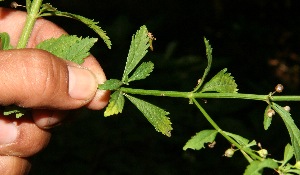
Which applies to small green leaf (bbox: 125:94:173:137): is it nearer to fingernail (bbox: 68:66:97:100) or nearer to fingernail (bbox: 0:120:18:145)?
fingernail (bbox: 68:66:97:100)

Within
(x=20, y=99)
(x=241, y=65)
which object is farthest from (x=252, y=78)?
(x=20, y=99)

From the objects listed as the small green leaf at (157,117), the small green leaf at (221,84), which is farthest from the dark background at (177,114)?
the small green leaf at (221,84)

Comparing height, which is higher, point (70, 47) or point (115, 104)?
point (70, 47)

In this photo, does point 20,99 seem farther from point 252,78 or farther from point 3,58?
point 252,78

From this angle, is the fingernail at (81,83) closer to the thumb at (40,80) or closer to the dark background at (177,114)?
the thumb at (40,80)

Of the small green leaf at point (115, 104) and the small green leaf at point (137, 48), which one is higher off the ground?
the small green leaf at point (137, 48)

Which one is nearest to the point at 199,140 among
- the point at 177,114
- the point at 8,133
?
the point at 8,133

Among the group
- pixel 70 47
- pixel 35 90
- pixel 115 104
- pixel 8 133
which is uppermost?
pixel 70 47

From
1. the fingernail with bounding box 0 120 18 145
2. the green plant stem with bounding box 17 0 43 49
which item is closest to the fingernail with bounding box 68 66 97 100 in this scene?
the green plant stem with bounding box 17 0 43 49

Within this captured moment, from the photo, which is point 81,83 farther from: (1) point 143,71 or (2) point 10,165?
(2) point 10,165
